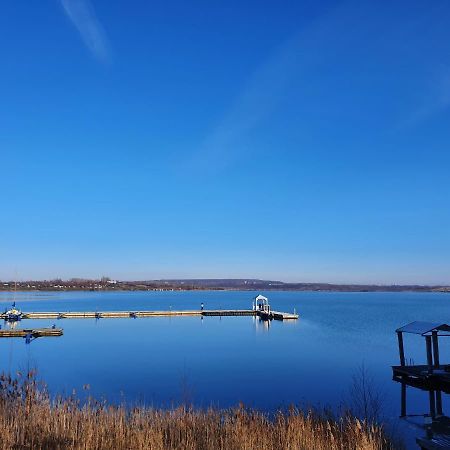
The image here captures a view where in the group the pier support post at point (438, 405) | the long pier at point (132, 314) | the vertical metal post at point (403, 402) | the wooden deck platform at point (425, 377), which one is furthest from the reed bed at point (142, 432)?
the long pier at point (132, 314)

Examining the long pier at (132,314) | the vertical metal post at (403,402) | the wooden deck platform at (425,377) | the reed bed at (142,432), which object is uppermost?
the reed bed at (142,432)

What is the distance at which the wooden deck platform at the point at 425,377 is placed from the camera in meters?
18.6

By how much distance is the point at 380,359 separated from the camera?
30.4 m

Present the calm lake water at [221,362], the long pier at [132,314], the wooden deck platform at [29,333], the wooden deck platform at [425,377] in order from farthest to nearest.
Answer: the long pier at [132,314]
the wooden deck platform at [29,333]
the calm lake water at [221,362]
the wooden deck platform at [425,377]

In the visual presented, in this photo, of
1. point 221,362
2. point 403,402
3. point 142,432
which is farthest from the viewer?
point 221,362

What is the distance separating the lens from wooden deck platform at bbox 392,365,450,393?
61.0 ft

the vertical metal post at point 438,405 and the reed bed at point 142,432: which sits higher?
the reed bed at point 142,432

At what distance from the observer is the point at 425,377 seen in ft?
63.0

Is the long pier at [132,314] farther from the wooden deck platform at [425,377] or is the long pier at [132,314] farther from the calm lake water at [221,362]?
the wooden deck platform at [425,377]

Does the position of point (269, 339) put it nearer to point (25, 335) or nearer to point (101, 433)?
point (25, 335)

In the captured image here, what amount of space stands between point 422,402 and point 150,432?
14.3 meters

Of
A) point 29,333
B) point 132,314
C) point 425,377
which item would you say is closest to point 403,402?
point 425,377

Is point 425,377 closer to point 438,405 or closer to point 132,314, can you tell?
point 438,405

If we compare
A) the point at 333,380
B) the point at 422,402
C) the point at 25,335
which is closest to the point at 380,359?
the point at 333,380
